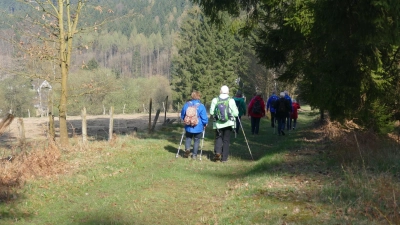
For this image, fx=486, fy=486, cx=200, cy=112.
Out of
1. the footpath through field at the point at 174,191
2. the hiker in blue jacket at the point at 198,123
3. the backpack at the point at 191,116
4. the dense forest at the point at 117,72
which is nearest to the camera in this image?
the footpath through field at the point at 174,191

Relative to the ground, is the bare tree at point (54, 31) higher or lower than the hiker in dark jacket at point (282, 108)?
higher

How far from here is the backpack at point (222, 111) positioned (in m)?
13.1

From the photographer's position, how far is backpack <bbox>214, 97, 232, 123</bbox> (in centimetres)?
1307

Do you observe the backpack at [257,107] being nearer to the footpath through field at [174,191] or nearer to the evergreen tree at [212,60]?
the footpath through field at [174,191]

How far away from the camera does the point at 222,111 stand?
1307cm

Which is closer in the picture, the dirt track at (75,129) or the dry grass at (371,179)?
the dry grass at (371,179)

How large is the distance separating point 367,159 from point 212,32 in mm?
52878

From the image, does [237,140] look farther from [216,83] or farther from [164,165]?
[216,83]

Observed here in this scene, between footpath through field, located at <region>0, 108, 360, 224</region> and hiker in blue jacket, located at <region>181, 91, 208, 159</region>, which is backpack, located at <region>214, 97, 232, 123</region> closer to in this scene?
hiker in blue jacket, located at <region>181, 91, 208, 159</region>

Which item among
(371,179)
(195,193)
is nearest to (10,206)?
(195,193)

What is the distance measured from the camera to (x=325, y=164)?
1030cm

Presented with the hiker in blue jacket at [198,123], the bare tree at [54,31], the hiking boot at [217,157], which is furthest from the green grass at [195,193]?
the bare tree at [54,31]

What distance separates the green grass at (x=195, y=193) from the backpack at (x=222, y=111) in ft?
4.15

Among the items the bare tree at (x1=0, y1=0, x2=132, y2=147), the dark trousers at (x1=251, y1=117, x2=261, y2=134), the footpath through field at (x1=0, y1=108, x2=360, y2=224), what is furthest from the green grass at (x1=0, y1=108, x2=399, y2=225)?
the dark trousers at (x1=251, y1=117, x2=261, y2=134)
